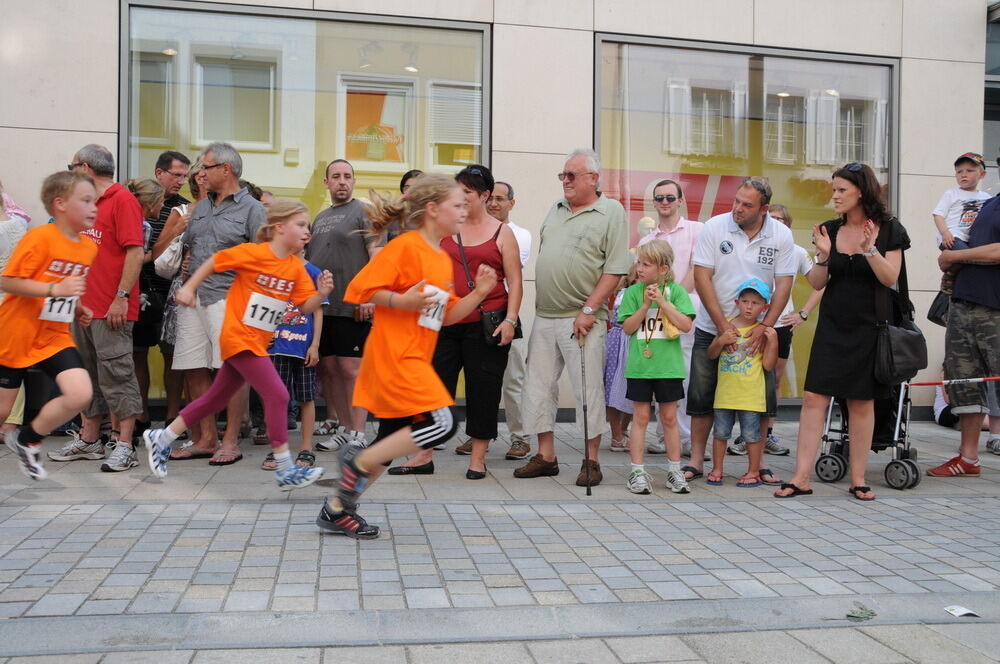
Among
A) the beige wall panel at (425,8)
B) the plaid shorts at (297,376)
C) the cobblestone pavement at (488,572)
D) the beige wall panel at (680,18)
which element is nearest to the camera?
the cobblestone pavement at (488,572)

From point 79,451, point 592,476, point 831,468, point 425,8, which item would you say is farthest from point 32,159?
point 831,468

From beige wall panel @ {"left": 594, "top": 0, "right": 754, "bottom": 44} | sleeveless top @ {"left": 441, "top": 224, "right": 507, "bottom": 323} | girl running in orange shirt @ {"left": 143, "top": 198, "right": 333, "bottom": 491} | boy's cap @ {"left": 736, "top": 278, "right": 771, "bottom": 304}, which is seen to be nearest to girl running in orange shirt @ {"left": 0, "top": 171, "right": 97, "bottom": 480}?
girl running in orange shirt @ {"left": 143, "top": 198, "right": 333, "bottom": 491}

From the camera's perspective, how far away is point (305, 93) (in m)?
9.61

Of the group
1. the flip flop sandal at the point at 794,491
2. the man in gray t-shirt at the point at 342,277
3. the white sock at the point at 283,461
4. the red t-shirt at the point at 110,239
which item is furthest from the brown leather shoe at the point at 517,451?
the red t-shirt at the point at 110,239

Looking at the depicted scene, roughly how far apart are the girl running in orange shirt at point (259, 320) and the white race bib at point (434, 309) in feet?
3.30

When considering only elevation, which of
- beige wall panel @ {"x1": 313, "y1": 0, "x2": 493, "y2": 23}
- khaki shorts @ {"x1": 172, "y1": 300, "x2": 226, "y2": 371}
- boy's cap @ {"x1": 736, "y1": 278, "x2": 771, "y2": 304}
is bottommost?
khaki shorts @ {"x1": 172, "y1": 300, "x2": 226, "y2": 371}

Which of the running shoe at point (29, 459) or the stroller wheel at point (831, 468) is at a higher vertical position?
the running shoe at point (29, 459)

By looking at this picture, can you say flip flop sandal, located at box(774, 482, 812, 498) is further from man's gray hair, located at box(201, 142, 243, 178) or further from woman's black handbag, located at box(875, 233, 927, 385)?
man's gray hair, located at box(201, 142, 243, 178)

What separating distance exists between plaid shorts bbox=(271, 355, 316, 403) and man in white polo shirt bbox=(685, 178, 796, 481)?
2.76m

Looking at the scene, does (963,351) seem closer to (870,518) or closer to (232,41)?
(870,518)

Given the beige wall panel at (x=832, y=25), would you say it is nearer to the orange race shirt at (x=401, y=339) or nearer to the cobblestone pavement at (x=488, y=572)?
the cobblestone pavement at (x=488, y=572)

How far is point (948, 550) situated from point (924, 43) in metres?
7.30

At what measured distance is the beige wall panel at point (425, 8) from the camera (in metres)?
9.41

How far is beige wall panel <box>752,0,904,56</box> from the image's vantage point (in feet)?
33.9
